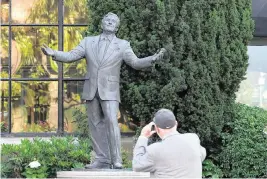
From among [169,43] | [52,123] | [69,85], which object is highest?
[169,43]

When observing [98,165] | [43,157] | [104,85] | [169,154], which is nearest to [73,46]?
[43,157]

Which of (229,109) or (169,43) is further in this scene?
(229,109)

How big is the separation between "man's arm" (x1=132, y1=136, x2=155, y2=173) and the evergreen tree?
501 cm

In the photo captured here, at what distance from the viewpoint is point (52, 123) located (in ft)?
40.4

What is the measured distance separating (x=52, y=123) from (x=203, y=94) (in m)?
3.73

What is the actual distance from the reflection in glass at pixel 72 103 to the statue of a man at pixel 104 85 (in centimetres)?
407

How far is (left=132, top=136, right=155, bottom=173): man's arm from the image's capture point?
466cm

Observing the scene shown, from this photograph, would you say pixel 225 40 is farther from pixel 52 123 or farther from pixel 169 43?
pixel 52 123

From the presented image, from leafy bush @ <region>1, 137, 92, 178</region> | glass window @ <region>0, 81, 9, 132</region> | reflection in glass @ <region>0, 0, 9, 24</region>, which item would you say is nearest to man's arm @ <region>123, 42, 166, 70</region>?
leafy bush @ <region>1, 137, 92, 178</region>

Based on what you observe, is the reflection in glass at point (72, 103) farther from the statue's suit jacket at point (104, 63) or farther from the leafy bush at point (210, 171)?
the statue's suit jacket at point (104, 63)

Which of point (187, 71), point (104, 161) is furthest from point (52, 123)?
point (104, 161)

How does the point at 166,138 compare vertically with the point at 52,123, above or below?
above

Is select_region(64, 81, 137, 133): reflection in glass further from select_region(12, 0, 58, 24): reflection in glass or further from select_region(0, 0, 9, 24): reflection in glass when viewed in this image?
select_region(0, 0, 9, 24): reflection in glass

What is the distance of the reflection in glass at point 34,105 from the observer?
12305mm
